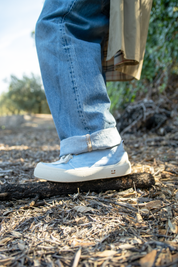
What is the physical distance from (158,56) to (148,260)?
8.84 feet

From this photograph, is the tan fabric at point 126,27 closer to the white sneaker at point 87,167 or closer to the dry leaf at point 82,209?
the white sneaker at point 87,167

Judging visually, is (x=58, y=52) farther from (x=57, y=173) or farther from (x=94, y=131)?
(x=57, y=173)

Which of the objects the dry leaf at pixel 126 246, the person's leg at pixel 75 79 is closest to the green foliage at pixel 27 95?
the person's leg at pixel 75 79

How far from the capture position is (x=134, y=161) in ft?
4.66

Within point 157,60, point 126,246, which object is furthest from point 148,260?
point 157,60

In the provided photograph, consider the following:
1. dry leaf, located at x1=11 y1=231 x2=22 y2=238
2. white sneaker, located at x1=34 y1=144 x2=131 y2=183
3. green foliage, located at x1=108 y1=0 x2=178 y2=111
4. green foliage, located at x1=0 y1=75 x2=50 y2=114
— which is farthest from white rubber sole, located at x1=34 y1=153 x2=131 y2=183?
green foliage, located at x1=0 y1=75 x2=50 y2=114

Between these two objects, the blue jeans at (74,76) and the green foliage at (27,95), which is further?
the green foliage at (27,95)

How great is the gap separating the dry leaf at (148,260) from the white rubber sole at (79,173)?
410mm

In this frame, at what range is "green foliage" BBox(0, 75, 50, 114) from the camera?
1820 centimetres

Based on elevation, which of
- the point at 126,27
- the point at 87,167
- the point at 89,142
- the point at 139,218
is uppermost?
the point at 126,27

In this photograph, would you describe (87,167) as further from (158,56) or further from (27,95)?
(27,95)

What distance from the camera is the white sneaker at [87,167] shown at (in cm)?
87

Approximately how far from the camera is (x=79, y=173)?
867 millimetres

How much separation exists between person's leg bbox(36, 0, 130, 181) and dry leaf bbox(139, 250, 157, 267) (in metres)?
0.45
